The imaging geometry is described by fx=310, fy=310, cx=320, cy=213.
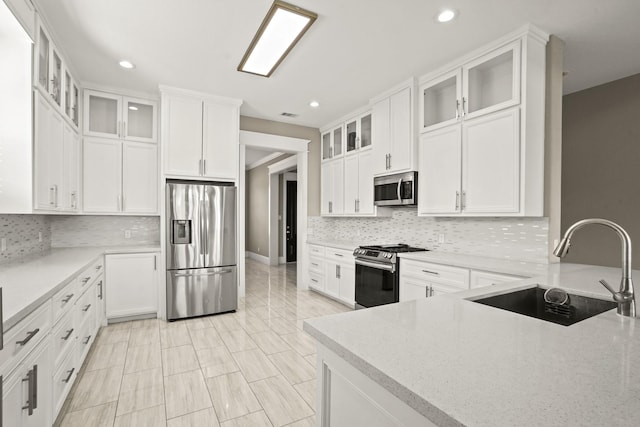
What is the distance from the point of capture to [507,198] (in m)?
2.60

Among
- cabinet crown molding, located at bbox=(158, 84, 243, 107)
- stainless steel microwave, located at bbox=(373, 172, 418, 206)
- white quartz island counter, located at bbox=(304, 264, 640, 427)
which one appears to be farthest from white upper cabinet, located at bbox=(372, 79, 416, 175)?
white quartz island counter, located at bbox=(304, 264, 640, 427)

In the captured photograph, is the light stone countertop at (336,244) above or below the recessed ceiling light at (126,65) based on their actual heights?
below

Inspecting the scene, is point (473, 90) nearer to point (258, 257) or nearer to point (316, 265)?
point (316, 265)

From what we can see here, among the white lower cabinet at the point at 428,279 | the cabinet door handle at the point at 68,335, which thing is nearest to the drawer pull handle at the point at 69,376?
the cabinet door handle at the point at 68,335

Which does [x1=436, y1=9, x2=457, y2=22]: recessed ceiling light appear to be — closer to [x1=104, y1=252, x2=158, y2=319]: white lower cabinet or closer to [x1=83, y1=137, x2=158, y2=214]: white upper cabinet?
[x1=83, y1=137, x2=158, y2=214]: white upper cabinet

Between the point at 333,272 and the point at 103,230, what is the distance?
3.08 metres

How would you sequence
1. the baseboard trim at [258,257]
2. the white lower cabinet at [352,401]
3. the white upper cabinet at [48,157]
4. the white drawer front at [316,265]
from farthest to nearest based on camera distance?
the baseboard trim at [258,257] < the white drawer front at [316,265] < the white upper cabinet at [48,157] < the white lower cabinet at [352,401]

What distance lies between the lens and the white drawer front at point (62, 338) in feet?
→ 5.92

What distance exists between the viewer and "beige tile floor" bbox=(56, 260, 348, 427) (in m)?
1.97

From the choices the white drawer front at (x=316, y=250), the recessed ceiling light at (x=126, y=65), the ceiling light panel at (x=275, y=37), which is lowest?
the white drawer front at (x=316, y=250)

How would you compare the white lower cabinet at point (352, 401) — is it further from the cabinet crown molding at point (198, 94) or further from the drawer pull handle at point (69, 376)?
the cabinet crown molding at point (198, 94)

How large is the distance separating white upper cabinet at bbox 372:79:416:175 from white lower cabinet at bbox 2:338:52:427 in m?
3.36

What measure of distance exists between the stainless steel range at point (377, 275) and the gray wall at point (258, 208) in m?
4.20

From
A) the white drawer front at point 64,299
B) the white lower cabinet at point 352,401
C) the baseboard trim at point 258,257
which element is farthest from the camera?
the baseboard trim at point 258,257
